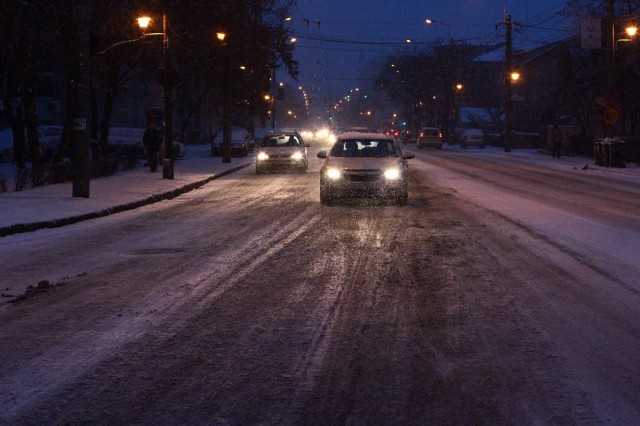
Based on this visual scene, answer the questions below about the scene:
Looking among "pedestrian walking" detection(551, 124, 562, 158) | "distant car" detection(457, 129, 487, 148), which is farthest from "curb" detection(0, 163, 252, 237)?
"distant car" detection(457, 129, 487, 148)

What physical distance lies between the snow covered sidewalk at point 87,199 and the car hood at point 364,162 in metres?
4.83

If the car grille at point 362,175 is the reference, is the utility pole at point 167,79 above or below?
above

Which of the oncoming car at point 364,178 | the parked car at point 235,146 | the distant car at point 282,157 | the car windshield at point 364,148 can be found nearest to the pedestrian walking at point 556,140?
the parked car at point 235,146

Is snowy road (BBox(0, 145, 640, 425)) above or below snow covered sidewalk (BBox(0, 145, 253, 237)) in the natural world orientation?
below

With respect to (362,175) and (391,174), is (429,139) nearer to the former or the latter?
(391,174)

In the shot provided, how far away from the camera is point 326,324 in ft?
25.7

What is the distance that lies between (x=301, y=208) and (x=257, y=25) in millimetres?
28123

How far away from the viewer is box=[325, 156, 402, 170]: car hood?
19.5 metres

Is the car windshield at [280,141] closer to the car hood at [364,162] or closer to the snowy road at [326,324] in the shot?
the car hood at [364,162]

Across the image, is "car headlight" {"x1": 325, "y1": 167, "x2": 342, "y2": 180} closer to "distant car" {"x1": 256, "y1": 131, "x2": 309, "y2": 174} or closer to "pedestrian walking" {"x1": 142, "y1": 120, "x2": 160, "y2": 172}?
"pedestrian walking" {"x1": 142, "y1": 120, "x2": 160, "y2": 172}

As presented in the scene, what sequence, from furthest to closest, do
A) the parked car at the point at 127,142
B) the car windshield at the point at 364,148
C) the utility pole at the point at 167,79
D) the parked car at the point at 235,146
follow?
the parked car at the point at 235,146 < the parked car at the point at 127,142 < the utility pole at the point at 167,79 < the car windshield at the point at 364,148

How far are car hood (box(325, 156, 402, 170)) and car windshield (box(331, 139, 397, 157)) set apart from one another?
1.85 ft

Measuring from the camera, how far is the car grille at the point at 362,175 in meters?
19.3

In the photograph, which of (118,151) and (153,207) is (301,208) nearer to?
(153,207)
